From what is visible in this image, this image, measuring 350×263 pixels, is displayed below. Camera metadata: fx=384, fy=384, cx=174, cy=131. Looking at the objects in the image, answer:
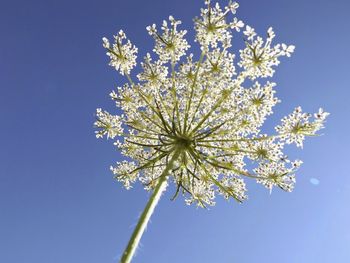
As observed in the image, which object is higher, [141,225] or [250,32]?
[250,32]

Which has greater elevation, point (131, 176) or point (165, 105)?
point (165, 105)

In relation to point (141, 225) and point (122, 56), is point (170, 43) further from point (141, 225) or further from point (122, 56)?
point (141, 225)

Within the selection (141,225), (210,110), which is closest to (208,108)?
(210,110)

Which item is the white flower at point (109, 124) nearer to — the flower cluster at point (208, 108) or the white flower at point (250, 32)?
the flower cluster at point (208, 108)

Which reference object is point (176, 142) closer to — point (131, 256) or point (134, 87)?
point (134, 87)

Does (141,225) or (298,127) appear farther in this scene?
(298,127)

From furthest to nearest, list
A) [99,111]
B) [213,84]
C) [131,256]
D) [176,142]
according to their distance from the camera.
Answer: [99,111], [213,84], [176,142], [131,256]

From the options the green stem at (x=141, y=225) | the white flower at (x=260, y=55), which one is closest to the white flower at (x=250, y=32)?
the white flower at (x=260, y=55)

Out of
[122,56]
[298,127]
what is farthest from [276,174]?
[122,56]

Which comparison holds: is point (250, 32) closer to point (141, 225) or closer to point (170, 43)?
point (170, 43)

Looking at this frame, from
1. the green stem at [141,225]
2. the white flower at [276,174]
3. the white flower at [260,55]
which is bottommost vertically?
the green stem at [141,225]

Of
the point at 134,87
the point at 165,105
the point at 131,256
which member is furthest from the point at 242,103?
the point at 131,256
